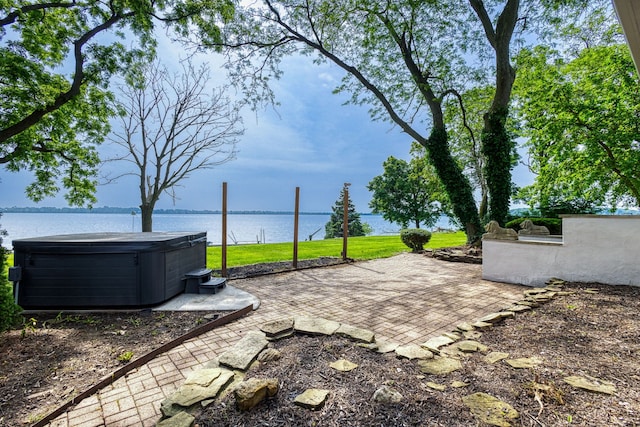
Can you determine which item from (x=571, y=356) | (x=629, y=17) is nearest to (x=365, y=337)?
(x=571, y=356)

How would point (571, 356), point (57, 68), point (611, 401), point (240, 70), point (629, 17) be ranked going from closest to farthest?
1. point (611, 401)
2. point (629, 17)
3. point (571, 356)
4. point (57, 68)
5. point (240, 70)

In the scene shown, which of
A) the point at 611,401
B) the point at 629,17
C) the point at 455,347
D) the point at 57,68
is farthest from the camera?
the point at 57,68

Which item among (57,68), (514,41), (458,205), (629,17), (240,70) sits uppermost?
(514,41)

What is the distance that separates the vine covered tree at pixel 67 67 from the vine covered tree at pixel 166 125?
71 centimetres

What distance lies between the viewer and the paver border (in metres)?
1.98

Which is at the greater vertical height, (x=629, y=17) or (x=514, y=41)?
(x=514, y=41)

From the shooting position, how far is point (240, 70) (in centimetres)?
1088

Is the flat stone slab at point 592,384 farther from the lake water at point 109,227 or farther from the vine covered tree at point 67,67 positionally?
the vine covered tree at point 67,67

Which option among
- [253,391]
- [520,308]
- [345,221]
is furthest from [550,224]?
[253,391]

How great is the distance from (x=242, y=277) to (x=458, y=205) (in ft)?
27.2

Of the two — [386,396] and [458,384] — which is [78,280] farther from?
[458,384]

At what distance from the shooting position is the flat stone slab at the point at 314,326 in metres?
3.10

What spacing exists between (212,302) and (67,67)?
794 centimetres

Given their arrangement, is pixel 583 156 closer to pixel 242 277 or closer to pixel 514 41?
pixel 514 41
